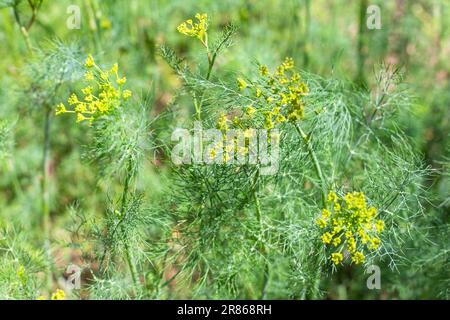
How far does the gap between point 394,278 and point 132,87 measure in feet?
4.70

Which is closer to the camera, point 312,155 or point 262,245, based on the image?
point 312,155

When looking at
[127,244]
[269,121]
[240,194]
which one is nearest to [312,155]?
[269,121]

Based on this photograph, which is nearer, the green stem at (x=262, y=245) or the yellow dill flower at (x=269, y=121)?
the yellow dill flower at (x=269, y=121)

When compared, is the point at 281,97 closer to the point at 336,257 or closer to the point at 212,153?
the point at 212,153

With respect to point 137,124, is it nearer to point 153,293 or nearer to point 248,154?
point 248,154

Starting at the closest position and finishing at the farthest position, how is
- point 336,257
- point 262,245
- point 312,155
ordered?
1. point 336,257
2. point 312,155
3. point 262,245

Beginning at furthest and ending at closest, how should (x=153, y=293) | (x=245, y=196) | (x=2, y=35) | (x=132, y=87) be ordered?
(x=2, y=35)
(x=132, y=87)
(x=153, y=293)
(x=245, y=196)

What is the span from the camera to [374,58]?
3779mm

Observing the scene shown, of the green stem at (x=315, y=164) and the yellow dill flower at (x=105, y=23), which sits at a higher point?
the yellow dill flower at (x=105, y=23)

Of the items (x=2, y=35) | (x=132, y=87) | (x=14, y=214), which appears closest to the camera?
(x=132, y=87)

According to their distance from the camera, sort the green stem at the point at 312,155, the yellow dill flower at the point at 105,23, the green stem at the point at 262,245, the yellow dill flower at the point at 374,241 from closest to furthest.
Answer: the yellow dill flower at the point at 374,241 → the green stem at the point at 312,155 → the green stem at the point at 262,245 → the yellow dill flower at the point at 105,23

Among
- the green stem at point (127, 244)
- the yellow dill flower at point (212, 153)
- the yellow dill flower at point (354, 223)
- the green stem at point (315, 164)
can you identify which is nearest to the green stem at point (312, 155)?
the green stem at point (315, 164)

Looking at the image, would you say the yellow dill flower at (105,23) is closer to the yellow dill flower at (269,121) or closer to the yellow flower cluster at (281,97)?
the yellow flower cluster at (281,97)
